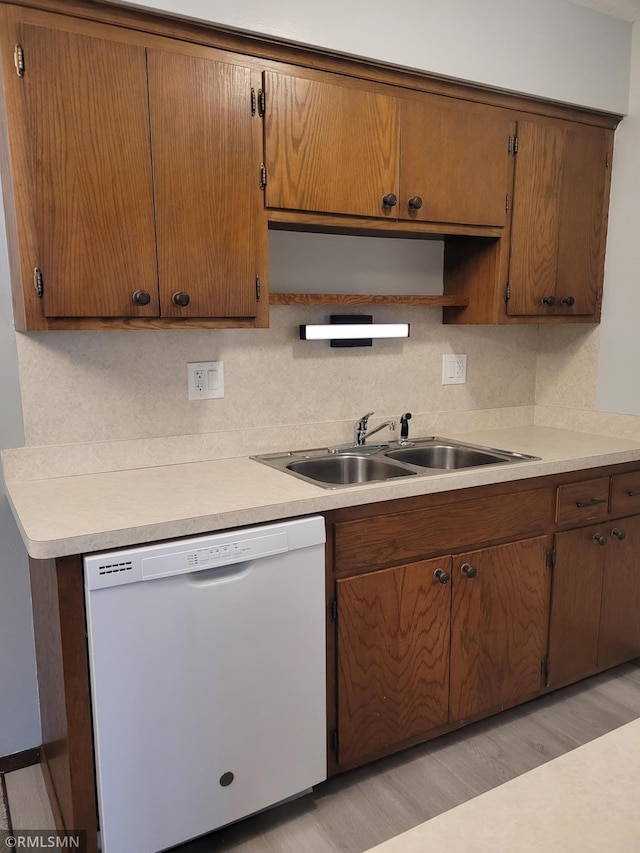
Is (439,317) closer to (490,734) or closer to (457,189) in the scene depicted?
(457,189)

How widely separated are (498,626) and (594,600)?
1.67 feet

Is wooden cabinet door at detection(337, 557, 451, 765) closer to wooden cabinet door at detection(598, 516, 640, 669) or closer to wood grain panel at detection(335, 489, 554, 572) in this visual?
wood grain panel at detection(335, 489, 554, 572)

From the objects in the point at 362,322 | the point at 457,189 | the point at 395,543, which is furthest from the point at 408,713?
the point at 457,189

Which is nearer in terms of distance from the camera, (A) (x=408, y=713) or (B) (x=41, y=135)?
(B) (x=41, y=135)

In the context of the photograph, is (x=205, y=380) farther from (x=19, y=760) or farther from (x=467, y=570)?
(x=19, y=760)

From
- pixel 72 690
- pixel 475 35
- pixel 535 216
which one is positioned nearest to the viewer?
pixel 72 690

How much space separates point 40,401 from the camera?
1.87m

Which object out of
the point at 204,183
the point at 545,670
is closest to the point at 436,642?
the point at 545,670

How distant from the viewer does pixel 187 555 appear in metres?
1.47

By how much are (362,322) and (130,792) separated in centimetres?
169

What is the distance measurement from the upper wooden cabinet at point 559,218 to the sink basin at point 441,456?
57 cm

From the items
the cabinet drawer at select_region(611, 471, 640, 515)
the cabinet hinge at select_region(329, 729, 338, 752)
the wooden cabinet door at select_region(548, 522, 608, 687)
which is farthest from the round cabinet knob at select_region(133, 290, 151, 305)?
the cabinet drawer at select_region(611, 471, 640, 515)

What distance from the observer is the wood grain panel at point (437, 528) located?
179 cm

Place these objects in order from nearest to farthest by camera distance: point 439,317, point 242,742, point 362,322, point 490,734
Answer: point 242,742 → point 490,734 → point 362,322 → point 439,317
